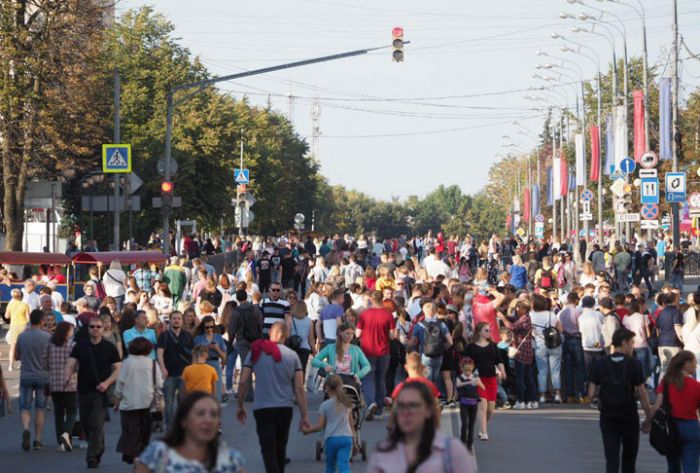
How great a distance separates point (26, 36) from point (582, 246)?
24.8 m

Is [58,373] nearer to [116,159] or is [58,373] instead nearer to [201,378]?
[201,378]

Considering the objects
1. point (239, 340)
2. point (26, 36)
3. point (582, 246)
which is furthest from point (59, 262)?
point (582, 246)

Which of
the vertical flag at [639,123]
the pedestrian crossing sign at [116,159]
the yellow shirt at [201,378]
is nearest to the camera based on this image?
the yellow shirt at [201,378]

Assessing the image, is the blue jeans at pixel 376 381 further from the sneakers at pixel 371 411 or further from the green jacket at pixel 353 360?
the green jacket at pixel 353 360

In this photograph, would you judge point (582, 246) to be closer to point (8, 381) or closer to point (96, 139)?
point (96, 139)

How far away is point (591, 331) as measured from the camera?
66.8ft

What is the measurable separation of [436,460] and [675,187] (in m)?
33.9

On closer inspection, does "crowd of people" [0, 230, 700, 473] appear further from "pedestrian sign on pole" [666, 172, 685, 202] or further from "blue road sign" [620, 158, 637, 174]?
"blue road sign" [620, 158, 637, 174]

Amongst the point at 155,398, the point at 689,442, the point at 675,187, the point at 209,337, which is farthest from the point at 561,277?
the point at 689,442

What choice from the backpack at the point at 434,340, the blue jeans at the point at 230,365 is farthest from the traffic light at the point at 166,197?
the backpack at the point at 434,340

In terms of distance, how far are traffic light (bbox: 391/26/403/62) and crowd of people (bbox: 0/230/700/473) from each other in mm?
4606

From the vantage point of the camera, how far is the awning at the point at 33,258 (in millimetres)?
35688

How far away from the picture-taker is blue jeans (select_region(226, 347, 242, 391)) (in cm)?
2137

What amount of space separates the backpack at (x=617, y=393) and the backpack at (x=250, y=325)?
8.47 meters
